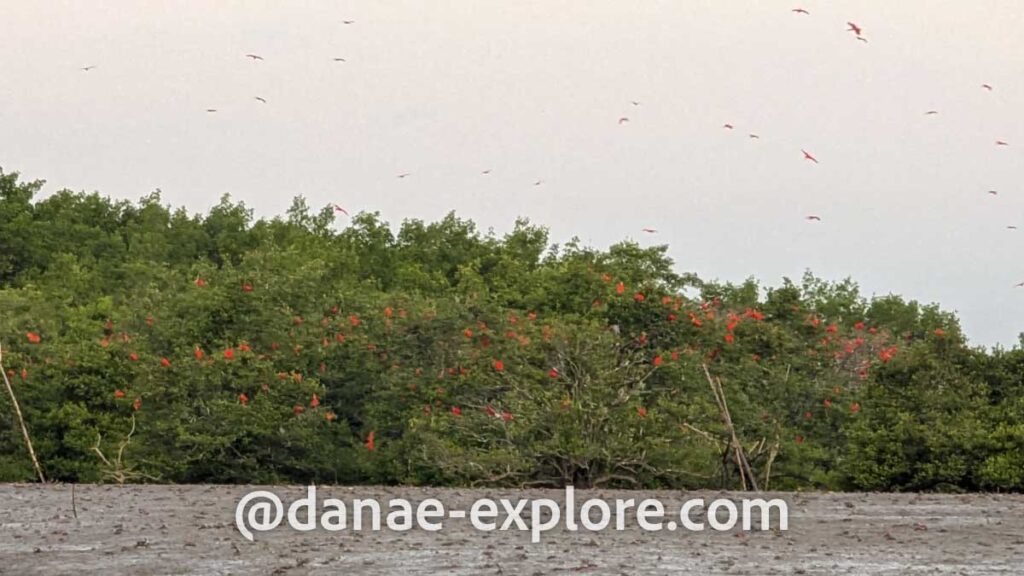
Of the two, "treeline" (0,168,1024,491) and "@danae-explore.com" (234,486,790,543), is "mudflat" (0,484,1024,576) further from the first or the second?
"treeline" (0,168,1024,491)

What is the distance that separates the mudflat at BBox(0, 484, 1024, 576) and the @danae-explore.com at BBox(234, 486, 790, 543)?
21 cm

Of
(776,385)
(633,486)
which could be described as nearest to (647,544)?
(633,486)

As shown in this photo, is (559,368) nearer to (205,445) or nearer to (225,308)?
(205,445)

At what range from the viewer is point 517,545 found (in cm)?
1473

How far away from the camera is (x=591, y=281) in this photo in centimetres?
3697

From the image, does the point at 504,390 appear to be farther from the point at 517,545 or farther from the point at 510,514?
the point at 517,545

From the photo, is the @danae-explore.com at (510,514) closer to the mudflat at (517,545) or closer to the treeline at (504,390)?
the mudflat at (517,545)

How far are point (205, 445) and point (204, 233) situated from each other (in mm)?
31085

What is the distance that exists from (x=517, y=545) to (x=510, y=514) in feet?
12.1

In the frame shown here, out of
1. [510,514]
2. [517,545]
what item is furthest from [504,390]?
[517,545]

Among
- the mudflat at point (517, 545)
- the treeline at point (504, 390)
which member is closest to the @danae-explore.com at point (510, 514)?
the mudflat at point (517, 545)

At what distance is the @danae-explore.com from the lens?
1675 cm

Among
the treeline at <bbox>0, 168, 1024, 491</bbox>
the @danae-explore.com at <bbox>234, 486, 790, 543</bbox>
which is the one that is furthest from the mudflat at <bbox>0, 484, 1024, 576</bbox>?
the treeline at <bbox>0, 168, 1024, 491</bbox>

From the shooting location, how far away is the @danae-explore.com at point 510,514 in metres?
16.8
